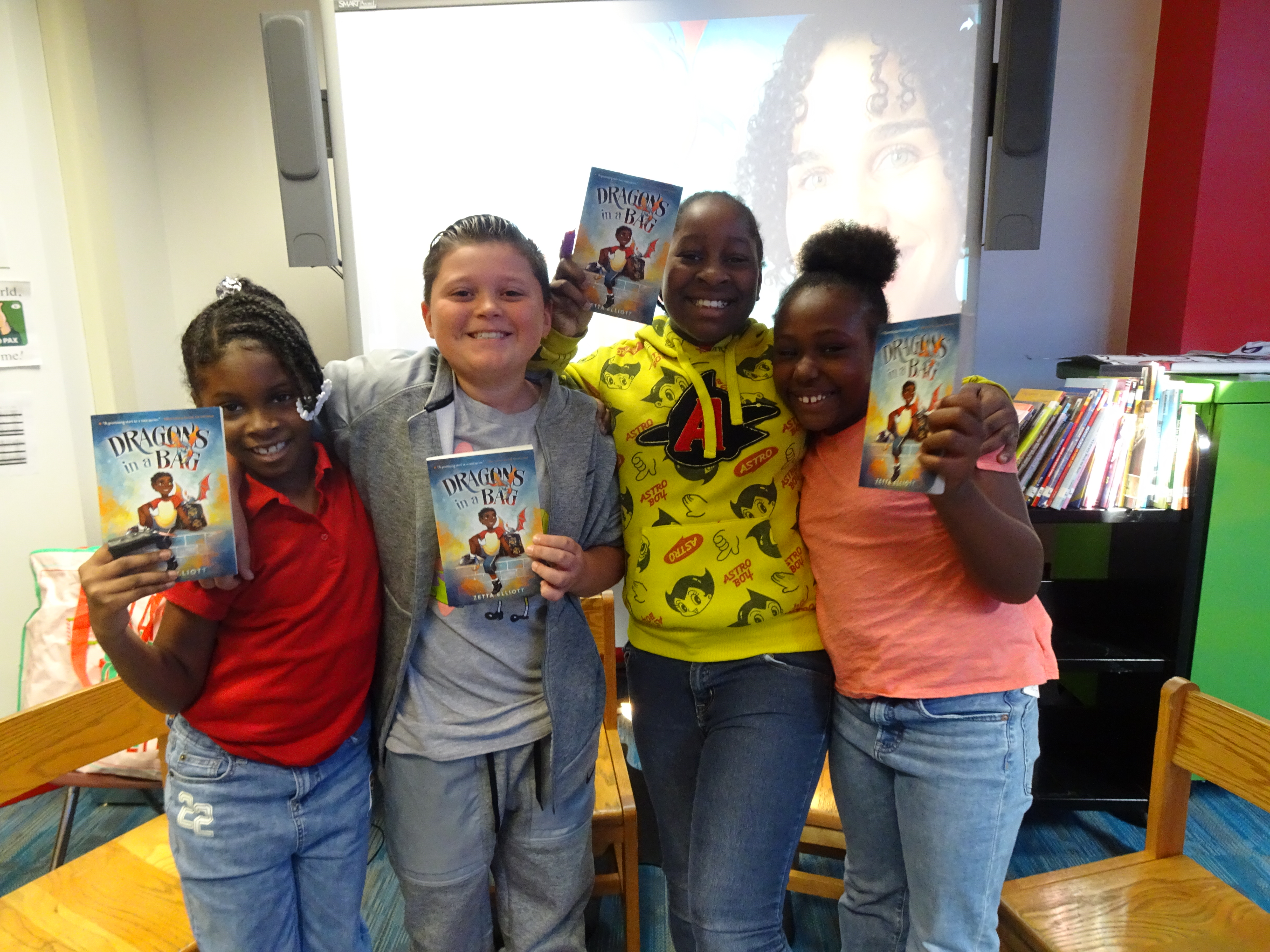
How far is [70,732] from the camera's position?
111 centimetres

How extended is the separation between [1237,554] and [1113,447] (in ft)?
1.48

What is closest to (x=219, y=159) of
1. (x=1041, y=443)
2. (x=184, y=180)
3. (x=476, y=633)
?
(x=184, y=180)

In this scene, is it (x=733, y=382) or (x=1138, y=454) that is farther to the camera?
(x=1138, y=454)

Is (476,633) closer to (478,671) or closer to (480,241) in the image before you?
(478,671)

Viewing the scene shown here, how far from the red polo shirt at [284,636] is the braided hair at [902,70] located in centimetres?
164

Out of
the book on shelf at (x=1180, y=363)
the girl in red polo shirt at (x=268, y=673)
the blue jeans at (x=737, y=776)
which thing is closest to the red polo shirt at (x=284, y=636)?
the girl in red polo shirt at (x=268, y=673)

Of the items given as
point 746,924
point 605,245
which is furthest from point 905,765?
point 605,245

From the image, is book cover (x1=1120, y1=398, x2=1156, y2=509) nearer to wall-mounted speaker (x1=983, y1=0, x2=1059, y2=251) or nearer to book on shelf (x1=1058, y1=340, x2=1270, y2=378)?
book on shelf (x1=1058, y1=340, x2=1270, y2=378)

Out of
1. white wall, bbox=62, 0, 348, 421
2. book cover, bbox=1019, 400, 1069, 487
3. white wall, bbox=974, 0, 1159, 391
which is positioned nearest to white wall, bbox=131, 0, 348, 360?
white wall, bbox=62, 0, 348, 421

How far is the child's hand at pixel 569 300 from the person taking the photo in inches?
43.2

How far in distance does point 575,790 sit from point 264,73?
250 cm

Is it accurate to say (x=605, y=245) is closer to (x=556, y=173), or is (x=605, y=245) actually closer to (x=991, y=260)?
(x=556, y=173)

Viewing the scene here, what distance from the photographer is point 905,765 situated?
0.95 meters

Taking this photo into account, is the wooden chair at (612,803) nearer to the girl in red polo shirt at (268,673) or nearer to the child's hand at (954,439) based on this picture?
the girl in red polo shirt at (268,673)
